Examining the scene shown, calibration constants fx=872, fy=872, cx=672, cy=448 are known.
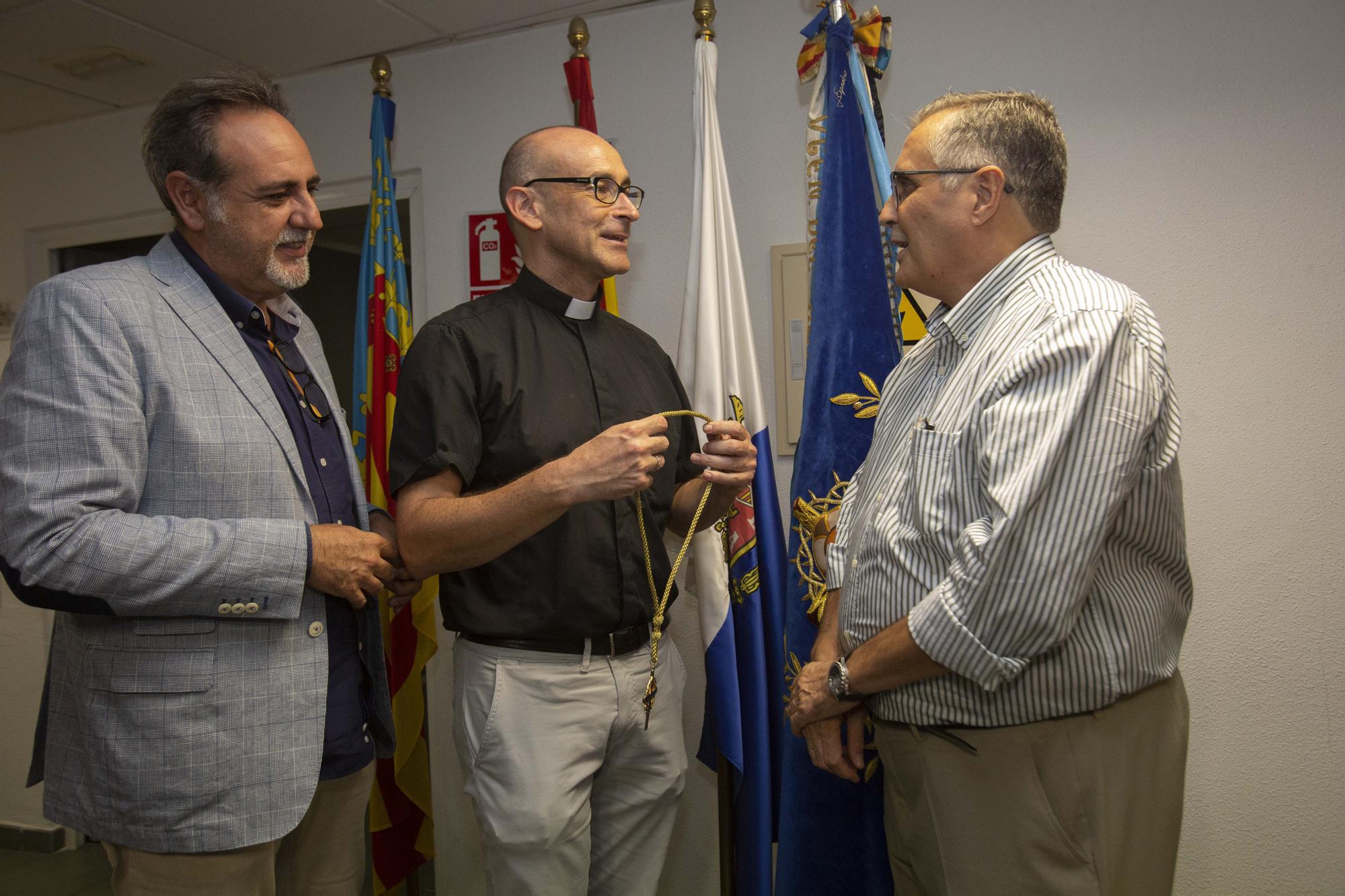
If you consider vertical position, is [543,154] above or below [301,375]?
above

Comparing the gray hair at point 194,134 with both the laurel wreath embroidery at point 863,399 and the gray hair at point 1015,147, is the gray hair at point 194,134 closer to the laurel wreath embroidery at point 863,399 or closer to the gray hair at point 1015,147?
the gray hair at point 1015,147

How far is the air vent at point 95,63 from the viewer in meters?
2.78

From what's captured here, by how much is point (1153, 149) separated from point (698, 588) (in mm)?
1578

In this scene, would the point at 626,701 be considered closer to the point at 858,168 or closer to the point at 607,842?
the point at 607,842

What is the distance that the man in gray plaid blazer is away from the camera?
4.06ft

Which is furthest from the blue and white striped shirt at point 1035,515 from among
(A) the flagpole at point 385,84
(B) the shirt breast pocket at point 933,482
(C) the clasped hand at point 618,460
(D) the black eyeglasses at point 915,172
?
(A) the flagpole at point 385,84

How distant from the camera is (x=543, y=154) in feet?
6.10

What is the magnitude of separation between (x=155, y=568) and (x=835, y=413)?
1.37 meters

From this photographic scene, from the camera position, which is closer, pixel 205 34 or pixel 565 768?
pixel 565 768

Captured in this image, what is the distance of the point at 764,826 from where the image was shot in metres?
2.09

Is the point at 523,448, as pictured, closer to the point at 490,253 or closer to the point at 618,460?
the point at 618,460

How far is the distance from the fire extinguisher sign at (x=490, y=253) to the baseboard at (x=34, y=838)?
104 inches

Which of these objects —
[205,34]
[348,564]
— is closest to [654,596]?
[348,564]

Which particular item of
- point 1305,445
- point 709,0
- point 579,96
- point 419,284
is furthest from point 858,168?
point 419,284
